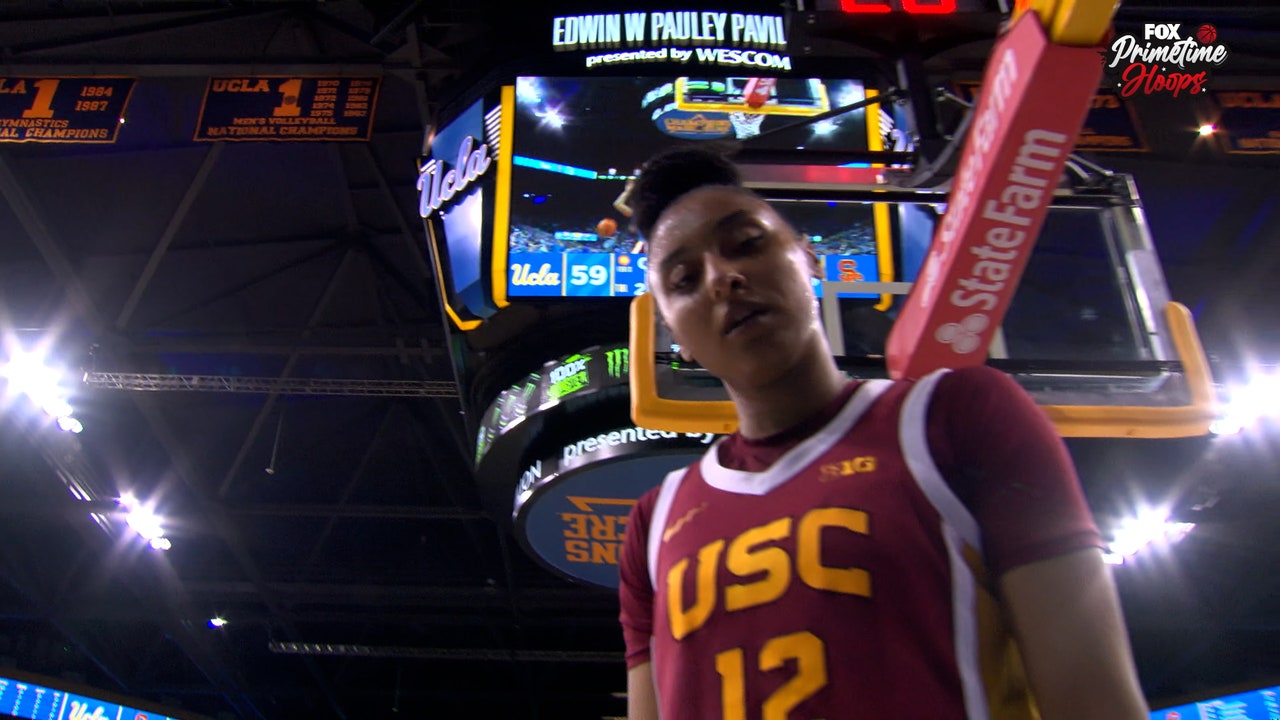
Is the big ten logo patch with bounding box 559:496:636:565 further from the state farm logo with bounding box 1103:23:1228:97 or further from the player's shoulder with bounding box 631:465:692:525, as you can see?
the state farm logo with bounding box 1103:23:1228:97

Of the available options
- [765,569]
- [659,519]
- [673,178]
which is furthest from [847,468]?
[673,178]

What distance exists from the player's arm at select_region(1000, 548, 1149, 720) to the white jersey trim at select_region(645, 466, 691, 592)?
689mm

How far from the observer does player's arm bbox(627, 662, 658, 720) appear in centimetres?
173

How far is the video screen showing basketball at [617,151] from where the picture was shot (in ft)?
19.8

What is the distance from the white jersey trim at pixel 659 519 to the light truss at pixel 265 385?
7.89m

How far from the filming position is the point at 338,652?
14562mm

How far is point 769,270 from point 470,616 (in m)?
13.3

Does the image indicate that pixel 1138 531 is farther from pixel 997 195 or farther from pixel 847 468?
pixel 847 468

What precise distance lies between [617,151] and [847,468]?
18.6ft

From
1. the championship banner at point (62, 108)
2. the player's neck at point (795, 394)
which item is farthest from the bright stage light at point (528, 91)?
the player's neck at point (795, 394)

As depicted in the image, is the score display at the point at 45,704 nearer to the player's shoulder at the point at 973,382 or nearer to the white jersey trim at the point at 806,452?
the white jersey trim at the point at 806,452

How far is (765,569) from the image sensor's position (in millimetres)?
1357

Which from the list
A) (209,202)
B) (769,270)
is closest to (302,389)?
(209,202)

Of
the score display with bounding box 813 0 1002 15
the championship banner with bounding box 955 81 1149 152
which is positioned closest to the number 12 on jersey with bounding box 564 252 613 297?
the score display with bounding box 813 0 1002 15
